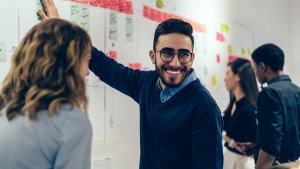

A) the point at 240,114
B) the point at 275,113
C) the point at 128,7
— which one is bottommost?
the point at 240,114

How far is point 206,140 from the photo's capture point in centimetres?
145

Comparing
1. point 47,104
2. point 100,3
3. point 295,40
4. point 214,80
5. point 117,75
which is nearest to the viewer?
point 47,104

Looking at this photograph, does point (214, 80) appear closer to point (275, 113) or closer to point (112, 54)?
point (275, 113)

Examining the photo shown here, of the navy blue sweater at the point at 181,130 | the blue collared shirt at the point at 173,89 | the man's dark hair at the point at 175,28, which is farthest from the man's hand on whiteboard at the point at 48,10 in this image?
the blue collared shirt at the point at 173,89

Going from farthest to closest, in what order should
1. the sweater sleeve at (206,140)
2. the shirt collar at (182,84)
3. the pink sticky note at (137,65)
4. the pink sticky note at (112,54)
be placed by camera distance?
the pink sticky note at (137,65) → the pink sticky note at (112,54) → the shirt collar at (182,84) → the sweater sleeve at (206,140)

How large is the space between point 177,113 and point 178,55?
25 cm

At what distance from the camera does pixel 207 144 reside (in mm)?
1450

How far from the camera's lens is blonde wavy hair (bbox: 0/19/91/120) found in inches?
40.1

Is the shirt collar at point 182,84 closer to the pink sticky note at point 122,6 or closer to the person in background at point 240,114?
the pink sticky note at point 122,6

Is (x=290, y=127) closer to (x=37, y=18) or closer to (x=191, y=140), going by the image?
(x=191, y=140)

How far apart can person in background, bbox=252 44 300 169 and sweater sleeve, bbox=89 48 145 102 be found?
3.23 feet

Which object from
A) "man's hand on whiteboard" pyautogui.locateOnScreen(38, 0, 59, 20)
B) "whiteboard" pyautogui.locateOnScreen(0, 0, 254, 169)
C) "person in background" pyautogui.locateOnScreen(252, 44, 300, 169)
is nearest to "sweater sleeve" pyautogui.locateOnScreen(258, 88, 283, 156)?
"person in background" pyautogui.locateOnScreen(252, 44, 300, 169)

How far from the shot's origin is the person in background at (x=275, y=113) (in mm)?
2307

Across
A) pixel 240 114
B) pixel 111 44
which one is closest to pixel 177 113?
pixel 111 44
